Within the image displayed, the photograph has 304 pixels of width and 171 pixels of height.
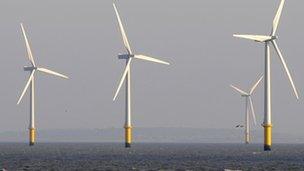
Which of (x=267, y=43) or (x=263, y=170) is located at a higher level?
(x=267, y=43)

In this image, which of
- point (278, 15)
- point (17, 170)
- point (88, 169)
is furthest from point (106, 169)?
point (278, 15)

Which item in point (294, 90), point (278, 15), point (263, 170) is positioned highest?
point (278, 15)

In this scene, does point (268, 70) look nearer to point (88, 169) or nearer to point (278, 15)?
point (278, 15)

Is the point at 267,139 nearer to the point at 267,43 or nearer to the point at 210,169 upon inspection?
the point at 267,43

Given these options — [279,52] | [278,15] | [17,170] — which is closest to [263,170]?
[17,170]

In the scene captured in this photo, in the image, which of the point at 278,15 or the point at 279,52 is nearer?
the point at 279,52

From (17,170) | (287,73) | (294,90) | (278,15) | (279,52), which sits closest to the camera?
(17,170)

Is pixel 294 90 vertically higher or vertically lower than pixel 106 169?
higher

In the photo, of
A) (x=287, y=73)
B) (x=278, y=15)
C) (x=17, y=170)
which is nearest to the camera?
(x=17, y=170)

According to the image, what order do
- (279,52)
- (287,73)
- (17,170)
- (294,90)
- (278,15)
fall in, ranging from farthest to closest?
(278,15) → (279,52) → (287,73) → (294,90) → (17,170)
